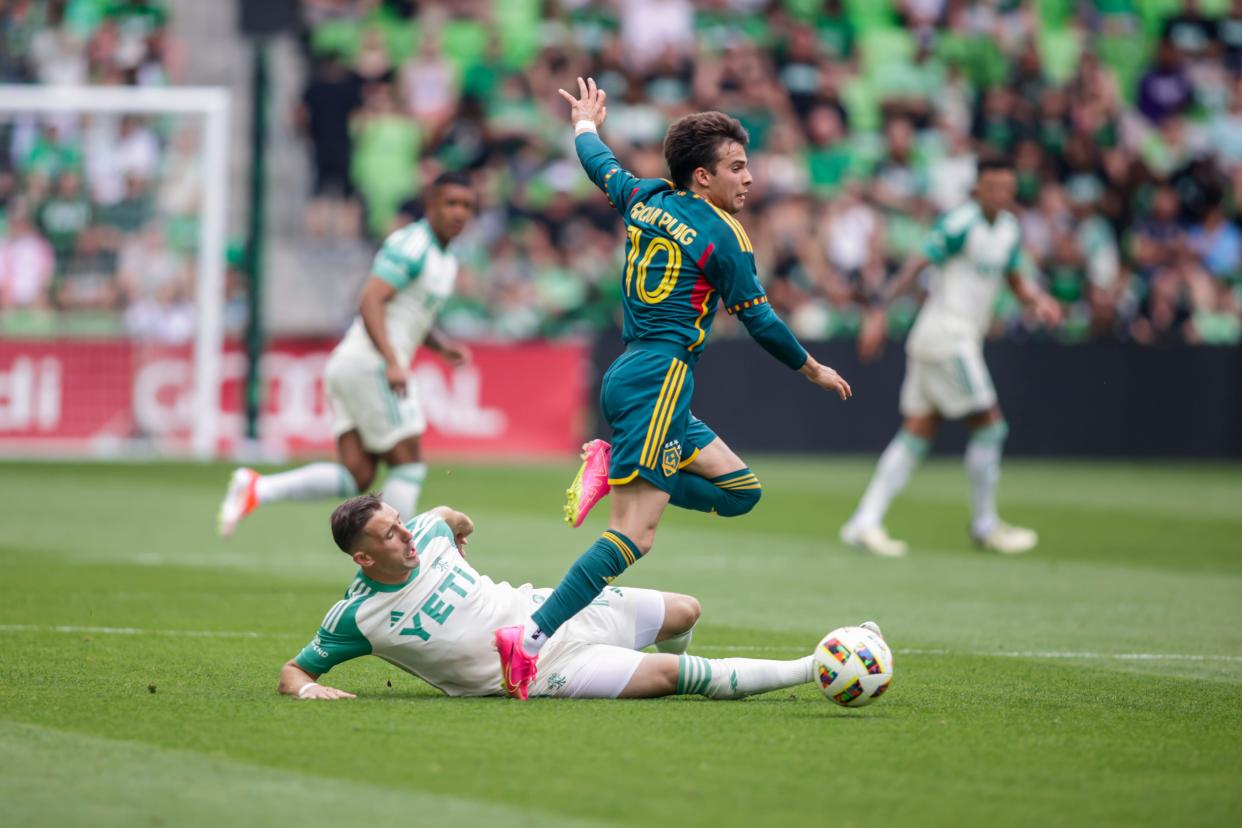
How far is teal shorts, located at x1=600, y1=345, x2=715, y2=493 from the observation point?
264 inches

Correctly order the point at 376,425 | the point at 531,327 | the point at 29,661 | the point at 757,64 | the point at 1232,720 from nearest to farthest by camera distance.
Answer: the point at 1232,720, the point at 29,661, the point at 376,425, the point at 531,327, the point at 757,64

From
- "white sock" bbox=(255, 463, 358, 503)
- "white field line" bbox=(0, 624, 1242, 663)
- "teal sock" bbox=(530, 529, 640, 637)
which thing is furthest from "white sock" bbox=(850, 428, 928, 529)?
"teal sock" bbox=(530, 529, 640, 637)

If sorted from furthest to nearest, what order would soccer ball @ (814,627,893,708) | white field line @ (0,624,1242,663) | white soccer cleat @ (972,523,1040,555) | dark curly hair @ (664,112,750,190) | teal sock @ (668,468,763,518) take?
white soccer cleat @ (972,523,1040,555) < white field line @ (0,624,1242,663) < teal sock @ (668,468,763,518) < dark curly hair @ (664,112,750,190) < soccer ball @ (814,627,893,708)

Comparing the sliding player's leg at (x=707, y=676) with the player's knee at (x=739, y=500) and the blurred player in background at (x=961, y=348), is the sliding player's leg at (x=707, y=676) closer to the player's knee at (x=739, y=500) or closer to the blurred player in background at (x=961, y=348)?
the player's knee at (x=739, y=500)

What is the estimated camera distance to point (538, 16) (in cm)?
2303

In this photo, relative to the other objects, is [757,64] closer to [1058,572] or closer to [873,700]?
[1058,572]

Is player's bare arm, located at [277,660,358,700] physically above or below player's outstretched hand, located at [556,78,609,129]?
below

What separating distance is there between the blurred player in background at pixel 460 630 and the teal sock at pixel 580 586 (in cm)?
20

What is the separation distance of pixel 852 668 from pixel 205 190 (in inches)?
573

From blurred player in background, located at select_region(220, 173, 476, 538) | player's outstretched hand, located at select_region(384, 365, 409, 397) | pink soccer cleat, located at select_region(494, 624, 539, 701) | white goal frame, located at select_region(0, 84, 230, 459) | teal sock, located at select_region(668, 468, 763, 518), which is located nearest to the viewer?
pink soccer cleat, located at select_region(494, 624, 539, 701)

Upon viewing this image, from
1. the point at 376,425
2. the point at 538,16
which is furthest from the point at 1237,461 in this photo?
the point at 376,425

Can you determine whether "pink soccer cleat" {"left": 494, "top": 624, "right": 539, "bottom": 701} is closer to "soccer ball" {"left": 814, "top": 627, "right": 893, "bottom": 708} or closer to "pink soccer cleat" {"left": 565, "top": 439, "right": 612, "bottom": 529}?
"pink soccer cleat" {"left": 565, "top": 439, "right": 612, "bottom": 529}

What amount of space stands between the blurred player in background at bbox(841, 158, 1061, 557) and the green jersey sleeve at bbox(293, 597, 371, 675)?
6672 millimetres

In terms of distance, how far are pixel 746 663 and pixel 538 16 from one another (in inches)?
689
